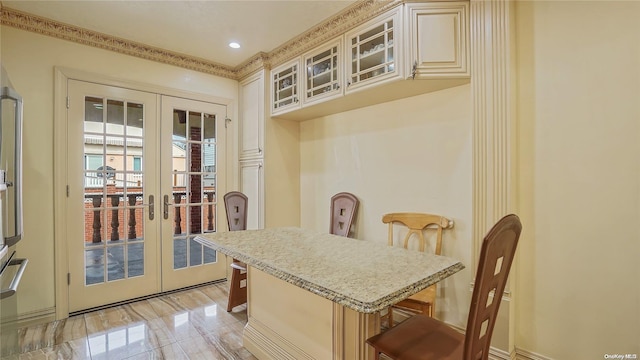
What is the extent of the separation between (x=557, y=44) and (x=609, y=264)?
1.29 m

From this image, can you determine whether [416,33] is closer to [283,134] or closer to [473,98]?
[473,98]

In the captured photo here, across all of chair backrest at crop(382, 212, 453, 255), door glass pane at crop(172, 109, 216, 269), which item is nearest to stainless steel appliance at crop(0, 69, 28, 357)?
door glass pane at crop(172, 109, 216, 269)

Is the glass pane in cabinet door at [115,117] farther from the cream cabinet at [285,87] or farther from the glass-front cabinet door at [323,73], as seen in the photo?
the glass-front cabinet door at [323,73]

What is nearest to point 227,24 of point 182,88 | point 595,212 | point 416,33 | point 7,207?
point 182,88

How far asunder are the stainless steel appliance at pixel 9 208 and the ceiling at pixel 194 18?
1.08 m

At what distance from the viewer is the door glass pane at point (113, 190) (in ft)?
9.29

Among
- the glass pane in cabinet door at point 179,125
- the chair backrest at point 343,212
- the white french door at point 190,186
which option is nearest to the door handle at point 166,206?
the white french door at point 190,186

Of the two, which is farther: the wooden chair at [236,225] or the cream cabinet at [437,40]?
the wooden chair at [236,225]

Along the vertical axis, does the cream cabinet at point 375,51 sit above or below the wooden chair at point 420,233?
above

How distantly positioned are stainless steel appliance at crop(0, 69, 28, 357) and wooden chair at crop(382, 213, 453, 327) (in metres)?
2.23

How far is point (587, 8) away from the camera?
5.51ft

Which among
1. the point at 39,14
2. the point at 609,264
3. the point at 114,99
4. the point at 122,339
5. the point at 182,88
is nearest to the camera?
the point at 609,264

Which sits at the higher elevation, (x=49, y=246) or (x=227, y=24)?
(x=227, y=24)

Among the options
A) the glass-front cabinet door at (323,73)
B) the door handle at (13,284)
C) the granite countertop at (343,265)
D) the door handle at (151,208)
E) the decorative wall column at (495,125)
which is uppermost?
the glass-front cabinet door at (323,73)
